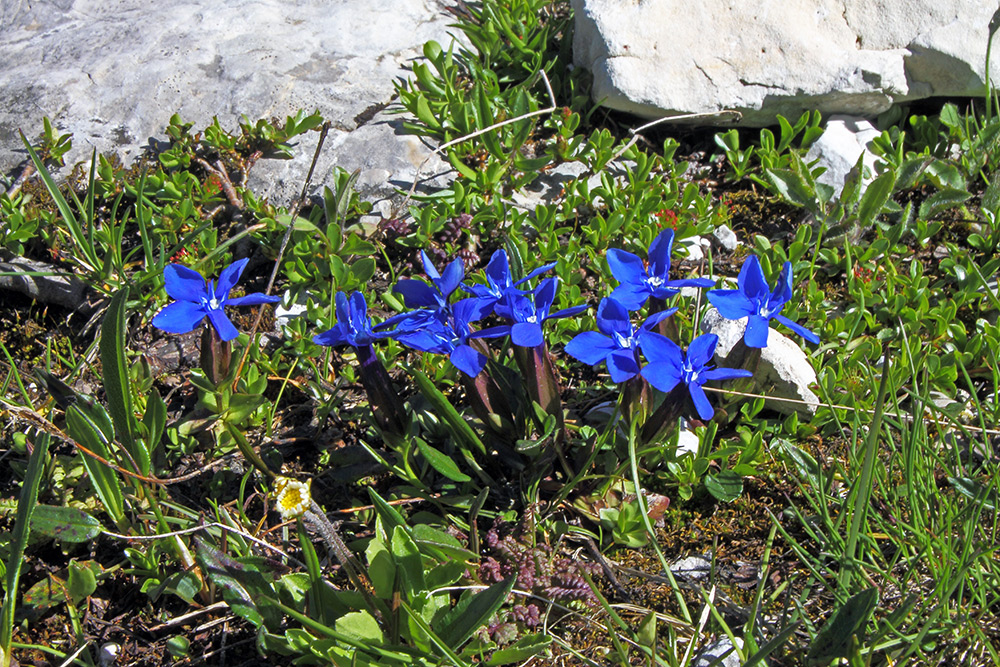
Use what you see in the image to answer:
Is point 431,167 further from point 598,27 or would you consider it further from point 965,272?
point 965,272

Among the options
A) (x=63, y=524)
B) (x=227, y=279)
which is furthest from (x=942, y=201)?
(x=63, y=524)

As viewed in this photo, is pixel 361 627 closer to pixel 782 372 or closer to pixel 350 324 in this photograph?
pixel 350 324

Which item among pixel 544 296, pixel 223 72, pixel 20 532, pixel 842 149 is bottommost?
pixel 20 532

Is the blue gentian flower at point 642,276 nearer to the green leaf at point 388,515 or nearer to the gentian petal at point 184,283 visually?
the green leaf at point 388,515

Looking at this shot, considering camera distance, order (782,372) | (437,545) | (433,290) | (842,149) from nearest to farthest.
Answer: (437,545)
(433,290)
(782,372)
(842,149)

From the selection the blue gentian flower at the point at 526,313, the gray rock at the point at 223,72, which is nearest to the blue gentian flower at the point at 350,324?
the blue gentian flower at the point at 526,313

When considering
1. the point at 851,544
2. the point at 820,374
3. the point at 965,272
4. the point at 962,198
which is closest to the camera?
the point at 851,544

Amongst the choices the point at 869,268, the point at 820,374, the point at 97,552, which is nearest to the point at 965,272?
the point at 869,268
